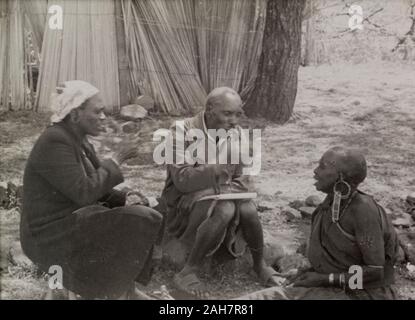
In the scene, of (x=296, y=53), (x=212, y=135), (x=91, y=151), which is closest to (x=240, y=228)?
(x=212, y=135)

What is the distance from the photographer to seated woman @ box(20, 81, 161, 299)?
3.61 m

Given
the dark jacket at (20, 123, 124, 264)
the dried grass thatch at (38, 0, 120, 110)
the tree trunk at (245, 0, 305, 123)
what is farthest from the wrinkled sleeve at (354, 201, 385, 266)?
the dried grass thatch at (38, 0, 120, 110)

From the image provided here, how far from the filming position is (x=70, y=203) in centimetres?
371

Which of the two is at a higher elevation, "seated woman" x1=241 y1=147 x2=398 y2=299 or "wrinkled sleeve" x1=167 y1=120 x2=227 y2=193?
"wrinkled sleeve" x1=167 y1=120 x2=227 y2=193

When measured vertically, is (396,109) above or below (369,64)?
below

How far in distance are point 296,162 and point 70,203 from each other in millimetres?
1836

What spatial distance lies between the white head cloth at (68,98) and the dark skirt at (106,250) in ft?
1.93

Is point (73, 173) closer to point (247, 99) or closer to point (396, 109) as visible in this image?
point (247, 99)

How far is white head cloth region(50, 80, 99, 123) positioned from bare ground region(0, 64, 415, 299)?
750mm

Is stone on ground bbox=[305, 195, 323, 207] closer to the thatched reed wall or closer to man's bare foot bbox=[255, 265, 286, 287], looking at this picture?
man's bare foot bbox=[255, 265, 286, 287]

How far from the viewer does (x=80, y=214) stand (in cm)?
372
